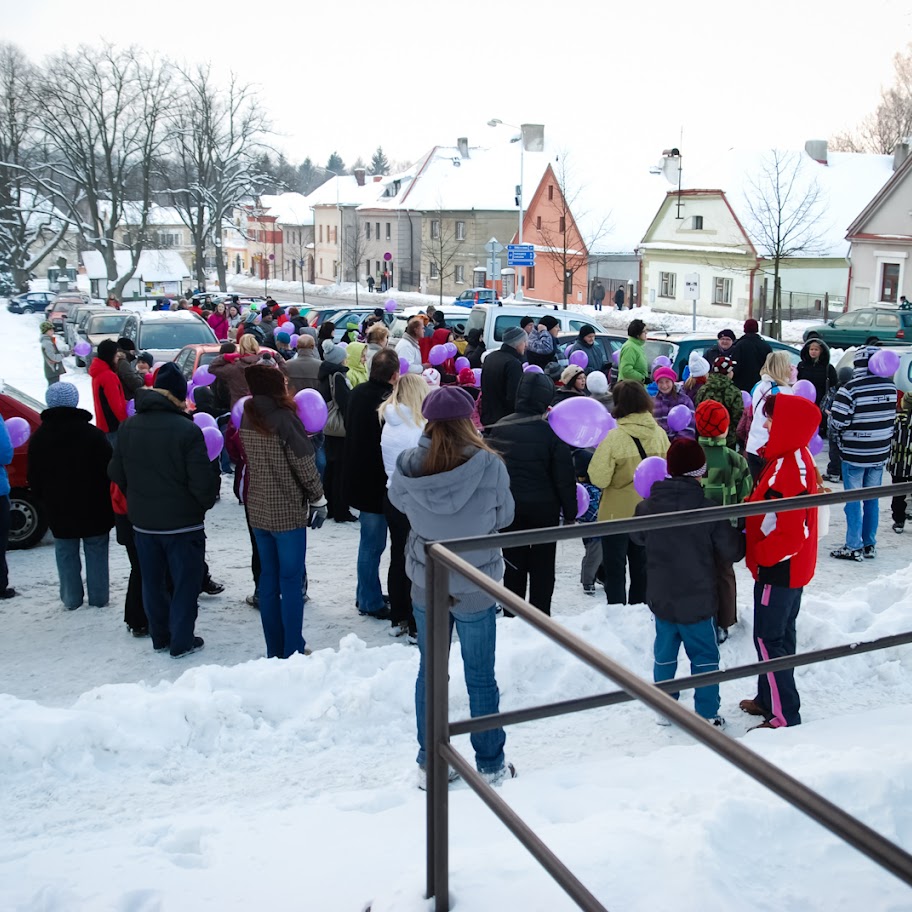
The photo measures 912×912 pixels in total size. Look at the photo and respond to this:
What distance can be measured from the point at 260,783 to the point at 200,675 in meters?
1.14

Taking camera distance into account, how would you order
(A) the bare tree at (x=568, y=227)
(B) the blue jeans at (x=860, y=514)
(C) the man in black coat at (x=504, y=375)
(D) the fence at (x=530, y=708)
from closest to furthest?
(D) the fence at (x=530, y=708), (B) the blue jeans at (x=860, y=514), (C) the man in black coat at (x=504, y=375), (A) the bare tree at (x=568, y=227)

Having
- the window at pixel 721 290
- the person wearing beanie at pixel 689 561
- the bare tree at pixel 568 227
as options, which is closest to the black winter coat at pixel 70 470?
the person wearing beanie at pixel 689 561

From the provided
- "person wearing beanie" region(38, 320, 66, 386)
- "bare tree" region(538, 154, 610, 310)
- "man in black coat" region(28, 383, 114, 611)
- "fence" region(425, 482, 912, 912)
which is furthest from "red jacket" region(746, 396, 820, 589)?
"bare tree" region(538, 154, 610, 310)

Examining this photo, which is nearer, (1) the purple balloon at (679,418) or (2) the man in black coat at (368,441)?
(2) the man in black coat at (368,441)

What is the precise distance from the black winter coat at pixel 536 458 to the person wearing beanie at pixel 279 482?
1318mm

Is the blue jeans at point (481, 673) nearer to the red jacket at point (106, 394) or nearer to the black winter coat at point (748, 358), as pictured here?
the red jacket at point (106, 394)

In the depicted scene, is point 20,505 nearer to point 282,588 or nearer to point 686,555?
point 282,588

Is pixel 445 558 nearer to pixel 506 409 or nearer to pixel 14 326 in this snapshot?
pixel 506 409

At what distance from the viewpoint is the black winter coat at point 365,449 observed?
23.9ft

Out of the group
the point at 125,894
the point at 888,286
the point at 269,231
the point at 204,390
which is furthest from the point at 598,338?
the point at 269,231

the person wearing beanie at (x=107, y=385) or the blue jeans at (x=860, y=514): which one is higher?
the person wearing beanie at (x=107, y=385)

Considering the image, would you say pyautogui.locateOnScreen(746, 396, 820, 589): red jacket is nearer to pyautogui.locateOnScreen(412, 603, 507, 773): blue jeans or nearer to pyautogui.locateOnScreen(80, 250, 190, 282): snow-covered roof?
pyautogui.locateOnScreen(412, 603, 507, 773): blue jeans

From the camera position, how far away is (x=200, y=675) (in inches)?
229

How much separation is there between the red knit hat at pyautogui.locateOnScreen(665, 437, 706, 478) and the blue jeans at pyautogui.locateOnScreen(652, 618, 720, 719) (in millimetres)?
825
